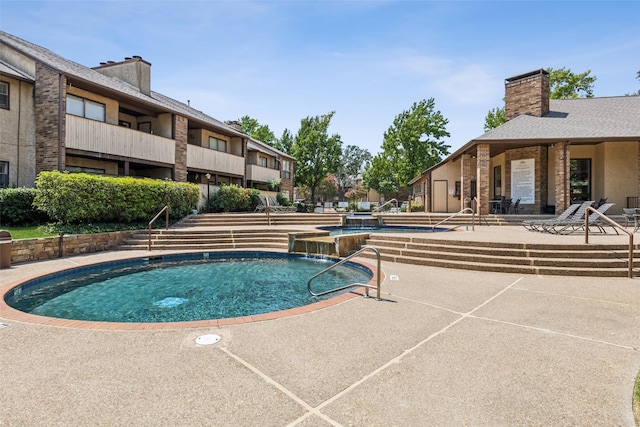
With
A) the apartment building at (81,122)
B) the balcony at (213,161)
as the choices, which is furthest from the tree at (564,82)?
the apartment building at (81,122)

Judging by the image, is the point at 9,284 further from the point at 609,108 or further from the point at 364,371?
the point at 609,108

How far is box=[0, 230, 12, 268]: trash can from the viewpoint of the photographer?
824cm

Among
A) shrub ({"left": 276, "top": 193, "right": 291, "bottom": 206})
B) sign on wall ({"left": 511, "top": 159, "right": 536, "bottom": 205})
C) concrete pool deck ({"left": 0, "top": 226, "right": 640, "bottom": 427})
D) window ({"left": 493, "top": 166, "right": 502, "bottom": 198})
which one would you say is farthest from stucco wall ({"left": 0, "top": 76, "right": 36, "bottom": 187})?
window ({"left": 493, "top": 166, "right": 502, "bottom": 198})

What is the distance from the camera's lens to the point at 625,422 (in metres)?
2.28

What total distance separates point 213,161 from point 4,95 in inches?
432

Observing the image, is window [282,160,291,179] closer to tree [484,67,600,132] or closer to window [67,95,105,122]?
window [67,95,105,122]

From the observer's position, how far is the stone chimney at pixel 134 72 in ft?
65.9

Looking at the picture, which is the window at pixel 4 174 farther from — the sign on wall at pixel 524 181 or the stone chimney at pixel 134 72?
the sign on wall at pixel 524 181

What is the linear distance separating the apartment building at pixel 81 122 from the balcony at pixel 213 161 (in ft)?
0.22

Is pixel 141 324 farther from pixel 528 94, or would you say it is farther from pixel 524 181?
pixel 528 94

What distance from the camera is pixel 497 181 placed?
21.4m

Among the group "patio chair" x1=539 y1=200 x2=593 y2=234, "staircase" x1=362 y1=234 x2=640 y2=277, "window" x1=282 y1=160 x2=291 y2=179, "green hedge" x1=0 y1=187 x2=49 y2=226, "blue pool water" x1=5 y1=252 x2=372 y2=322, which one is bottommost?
"blue pool water" x1=5 y1=252 x2=372 y2=322

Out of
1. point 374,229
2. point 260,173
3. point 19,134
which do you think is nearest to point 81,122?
point 19,134

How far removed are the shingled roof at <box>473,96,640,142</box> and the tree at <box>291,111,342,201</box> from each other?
2340 centimetres
